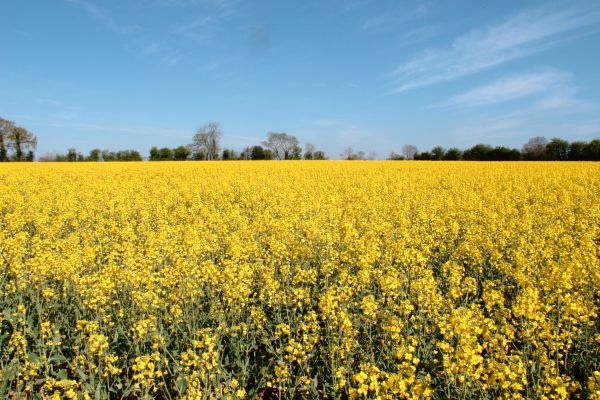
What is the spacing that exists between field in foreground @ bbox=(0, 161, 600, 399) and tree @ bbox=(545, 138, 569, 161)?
6357cm

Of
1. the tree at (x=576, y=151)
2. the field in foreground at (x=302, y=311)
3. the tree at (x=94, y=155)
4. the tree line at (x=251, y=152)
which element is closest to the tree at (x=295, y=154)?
the tree line at (x=251, y=152)

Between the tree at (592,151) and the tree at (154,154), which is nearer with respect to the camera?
the tree at (592,151)

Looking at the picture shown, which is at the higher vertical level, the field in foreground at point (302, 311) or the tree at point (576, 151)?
the tree at point (576, 151)

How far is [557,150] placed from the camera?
66250 mm

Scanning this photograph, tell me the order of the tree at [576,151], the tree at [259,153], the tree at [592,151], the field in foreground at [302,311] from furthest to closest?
the tree at [259,153] < the tree at [576,151] < the tree at [592,151] < the field in foreground at [302,311]

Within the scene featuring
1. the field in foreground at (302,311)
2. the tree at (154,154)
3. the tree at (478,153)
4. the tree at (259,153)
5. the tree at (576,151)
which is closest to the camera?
the field in foreground at (302,311)

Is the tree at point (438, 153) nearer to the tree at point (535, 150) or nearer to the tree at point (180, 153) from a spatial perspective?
the tree at point (535, 150)

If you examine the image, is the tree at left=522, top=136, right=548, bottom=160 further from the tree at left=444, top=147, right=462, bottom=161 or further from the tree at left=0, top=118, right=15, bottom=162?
the tree at left=0, top=118, right=15, bottom=162

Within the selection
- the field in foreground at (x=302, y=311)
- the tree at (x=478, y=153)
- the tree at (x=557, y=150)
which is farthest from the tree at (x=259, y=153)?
the field in foreground at (x=302, y=311)

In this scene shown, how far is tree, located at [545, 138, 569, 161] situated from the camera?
65.6 meters

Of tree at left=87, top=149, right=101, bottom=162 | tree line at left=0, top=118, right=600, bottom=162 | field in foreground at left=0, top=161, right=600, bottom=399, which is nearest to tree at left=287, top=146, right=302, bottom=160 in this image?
tree line at left=0, top=118, right=600, bottom=162

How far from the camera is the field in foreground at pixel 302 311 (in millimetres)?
3857

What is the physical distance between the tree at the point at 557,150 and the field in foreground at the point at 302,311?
6357cm

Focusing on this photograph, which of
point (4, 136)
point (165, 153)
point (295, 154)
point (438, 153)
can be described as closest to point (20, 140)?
point (4, 136)
